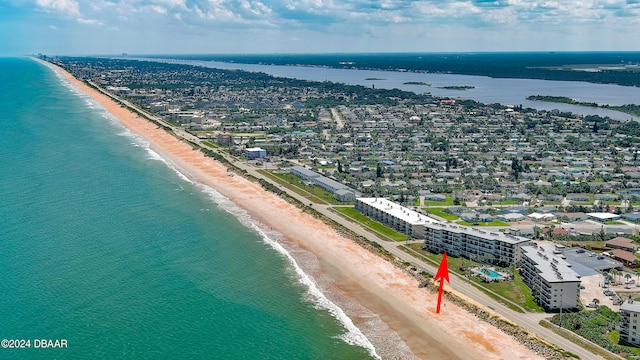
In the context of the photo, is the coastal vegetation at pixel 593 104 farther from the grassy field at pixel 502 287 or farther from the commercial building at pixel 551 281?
the commercial building at pixel 551 281

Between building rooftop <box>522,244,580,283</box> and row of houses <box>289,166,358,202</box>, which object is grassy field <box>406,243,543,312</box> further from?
row of houses <box>289,166,358,202</box>

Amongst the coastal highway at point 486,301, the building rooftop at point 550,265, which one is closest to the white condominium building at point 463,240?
the building rooftop at point 550,265

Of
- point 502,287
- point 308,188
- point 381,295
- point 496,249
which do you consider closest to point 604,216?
point 496,249

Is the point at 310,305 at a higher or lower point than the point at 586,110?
lower

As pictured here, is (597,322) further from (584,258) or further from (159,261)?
(159,261)

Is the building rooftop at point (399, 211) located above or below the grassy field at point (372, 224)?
above

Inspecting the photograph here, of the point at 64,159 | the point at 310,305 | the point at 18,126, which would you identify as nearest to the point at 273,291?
the point at 310,305

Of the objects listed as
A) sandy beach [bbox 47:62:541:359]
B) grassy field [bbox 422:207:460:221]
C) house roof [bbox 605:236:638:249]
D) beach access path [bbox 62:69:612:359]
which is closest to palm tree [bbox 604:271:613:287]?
house roof [bbox 605:236:638:249]
